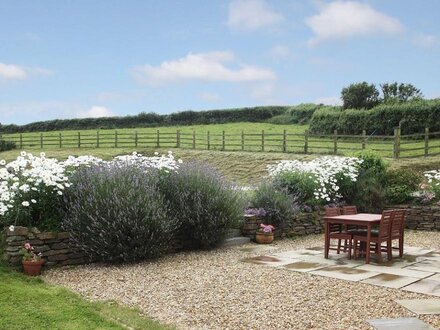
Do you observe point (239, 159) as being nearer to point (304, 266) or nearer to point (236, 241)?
point (236, 241)

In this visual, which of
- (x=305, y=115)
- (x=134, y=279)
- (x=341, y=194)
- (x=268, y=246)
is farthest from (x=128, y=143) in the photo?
(x=134, y=279)

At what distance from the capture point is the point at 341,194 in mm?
12375

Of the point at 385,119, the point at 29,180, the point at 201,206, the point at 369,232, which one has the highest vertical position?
the point at 385,119

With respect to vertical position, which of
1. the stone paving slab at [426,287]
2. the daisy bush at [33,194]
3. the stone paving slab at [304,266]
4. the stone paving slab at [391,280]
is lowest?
the stone paving slab at [304,266]

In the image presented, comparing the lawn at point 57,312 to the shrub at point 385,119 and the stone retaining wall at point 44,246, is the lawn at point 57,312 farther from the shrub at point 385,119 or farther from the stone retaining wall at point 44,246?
the shrub at point 385,119

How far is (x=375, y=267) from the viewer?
7.32 m

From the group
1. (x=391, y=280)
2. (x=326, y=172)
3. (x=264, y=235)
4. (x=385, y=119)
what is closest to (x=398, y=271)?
(x=391, y=280)

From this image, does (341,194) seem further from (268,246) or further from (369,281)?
(369,281)

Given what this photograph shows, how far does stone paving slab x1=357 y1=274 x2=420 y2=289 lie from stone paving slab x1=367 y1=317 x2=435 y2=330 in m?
1.35

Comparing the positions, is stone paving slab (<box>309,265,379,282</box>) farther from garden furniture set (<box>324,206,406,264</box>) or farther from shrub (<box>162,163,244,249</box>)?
shrub (<box>162,163,244,249</box>)

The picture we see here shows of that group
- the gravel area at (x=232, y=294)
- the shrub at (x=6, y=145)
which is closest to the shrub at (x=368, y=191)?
the gravel area at (x=232, y=294)

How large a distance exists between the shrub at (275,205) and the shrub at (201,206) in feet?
4.43

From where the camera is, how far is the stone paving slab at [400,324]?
4.53 m

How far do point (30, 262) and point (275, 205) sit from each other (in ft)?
16.1
